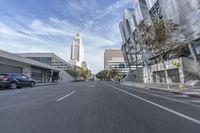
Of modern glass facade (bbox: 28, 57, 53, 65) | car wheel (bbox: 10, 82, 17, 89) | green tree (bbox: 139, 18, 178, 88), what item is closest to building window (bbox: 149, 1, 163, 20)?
green tree (bbox: 139, 18, 178, 88)

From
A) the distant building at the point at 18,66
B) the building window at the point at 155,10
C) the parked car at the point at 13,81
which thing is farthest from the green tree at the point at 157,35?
the distant building at the point at 18,66

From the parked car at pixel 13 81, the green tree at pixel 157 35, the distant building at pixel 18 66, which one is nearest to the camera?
the parked car at pixel 13 81

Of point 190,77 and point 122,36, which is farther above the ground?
point 122,36

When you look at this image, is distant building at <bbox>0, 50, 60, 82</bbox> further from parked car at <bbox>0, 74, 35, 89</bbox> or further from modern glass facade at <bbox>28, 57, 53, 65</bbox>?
modern glass facade at <bbox>28, 57, 53, 65</bbox>

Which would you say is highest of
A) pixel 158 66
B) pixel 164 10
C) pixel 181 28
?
pixel 164 10

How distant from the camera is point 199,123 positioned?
18.3 feet

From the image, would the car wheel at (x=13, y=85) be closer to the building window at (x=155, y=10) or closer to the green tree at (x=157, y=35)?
the green tree at (x=157, y=35)

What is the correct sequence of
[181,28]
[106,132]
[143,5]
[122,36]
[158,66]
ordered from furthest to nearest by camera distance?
[122,36] < [143,5] < [158,66] < [181,28] < [106,132]

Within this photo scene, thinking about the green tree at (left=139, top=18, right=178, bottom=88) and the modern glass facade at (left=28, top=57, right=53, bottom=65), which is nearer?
the green tree at (left=139, top=18, right=178, bottom=88)

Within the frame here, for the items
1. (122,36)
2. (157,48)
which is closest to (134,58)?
(122,36)

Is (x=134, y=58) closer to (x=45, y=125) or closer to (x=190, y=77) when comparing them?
(x=190, y=77)

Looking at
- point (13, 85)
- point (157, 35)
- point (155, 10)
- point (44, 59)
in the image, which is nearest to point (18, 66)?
point (13, 85)

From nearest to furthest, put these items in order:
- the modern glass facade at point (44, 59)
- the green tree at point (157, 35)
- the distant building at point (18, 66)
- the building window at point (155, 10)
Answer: the green tree at point (157, 35), the distant building at point (18, 66), the building window at point (155, 10), the modern glass facade at point (44, 59)

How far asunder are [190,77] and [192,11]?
13.4 metres
